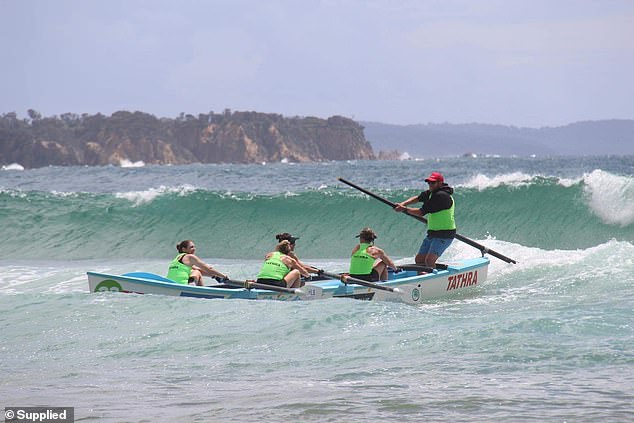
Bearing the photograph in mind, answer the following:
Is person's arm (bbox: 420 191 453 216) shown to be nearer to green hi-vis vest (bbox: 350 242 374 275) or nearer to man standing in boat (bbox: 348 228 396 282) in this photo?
man standing in boat (bbox: 348 228 396 282)

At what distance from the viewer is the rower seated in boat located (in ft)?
41.5

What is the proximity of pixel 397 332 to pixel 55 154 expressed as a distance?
168030 millimetres

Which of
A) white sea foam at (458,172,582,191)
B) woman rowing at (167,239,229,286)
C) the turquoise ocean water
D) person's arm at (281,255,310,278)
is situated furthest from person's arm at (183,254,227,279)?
white sea foam at (458,172,582,191)

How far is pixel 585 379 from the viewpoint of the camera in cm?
744

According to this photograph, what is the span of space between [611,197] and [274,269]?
15.4 metres

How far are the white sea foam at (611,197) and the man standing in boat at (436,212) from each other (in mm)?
11519

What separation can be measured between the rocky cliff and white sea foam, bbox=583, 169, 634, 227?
15119 cm

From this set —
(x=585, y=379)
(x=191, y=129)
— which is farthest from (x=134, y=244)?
(x=191, y=129)

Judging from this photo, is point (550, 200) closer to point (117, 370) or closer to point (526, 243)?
point (526, 243)

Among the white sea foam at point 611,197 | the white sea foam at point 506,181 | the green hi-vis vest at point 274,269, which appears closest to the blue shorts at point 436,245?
the green hi-vis vest at point 274,269

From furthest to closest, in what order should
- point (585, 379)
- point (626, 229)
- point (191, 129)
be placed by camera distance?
point (191, 129) → point (626, 229) → point (585, 379)

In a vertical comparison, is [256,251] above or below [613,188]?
below

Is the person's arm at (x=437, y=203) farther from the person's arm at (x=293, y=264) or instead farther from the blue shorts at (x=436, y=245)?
the person's arm at (x=293, y=264)

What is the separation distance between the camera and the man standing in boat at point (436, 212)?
1392cm
